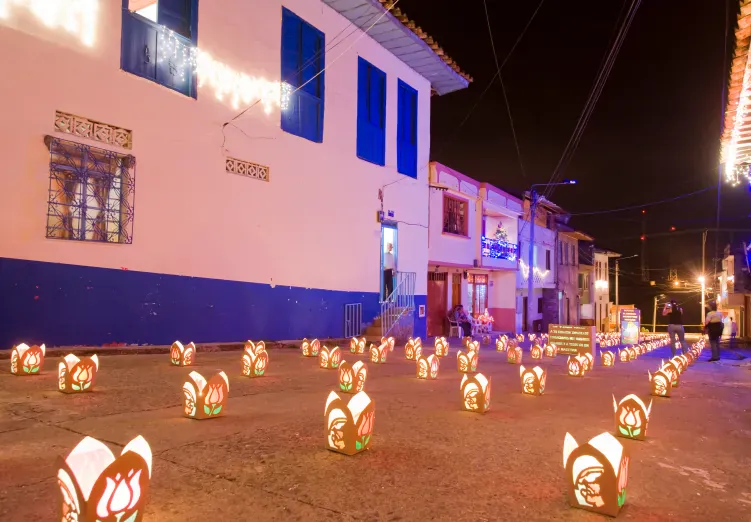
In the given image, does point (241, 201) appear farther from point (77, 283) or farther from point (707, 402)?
point (707, 402)

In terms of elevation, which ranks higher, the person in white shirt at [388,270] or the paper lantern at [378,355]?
the person in white shirt at [388,270]

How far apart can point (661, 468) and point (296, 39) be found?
14.1 meters

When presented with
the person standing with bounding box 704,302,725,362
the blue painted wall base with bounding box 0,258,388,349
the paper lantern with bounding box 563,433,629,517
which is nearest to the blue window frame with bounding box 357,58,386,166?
the blue painted wall base with bounding box 0,258,388,349

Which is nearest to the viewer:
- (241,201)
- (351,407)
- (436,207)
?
(351,407)

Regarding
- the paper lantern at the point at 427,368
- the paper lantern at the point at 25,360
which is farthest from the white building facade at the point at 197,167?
the paper lantern at the point at 427,368

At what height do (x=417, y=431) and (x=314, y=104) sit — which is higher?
(x=314, y=104)

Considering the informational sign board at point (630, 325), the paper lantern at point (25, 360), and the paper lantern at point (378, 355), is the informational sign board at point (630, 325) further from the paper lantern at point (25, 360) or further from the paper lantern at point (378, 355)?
the paper lantern at point (25, 360)

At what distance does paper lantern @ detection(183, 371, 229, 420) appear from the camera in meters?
5.66

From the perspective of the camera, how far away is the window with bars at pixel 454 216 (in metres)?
24.5

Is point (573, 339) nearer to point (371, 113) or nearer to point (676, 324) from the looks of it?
point (676, 324)

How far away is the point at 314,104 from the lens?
1602 cm

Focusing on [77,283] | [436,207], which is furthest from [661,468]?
[436,207]

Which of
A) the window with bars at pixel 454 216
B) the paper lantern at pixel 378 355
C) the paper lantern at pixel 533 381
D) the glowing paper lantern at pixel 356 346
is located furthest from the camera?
the window with bars at pixel 454 216

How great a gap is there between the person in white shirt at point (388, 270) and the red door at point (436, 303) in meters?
5.73
